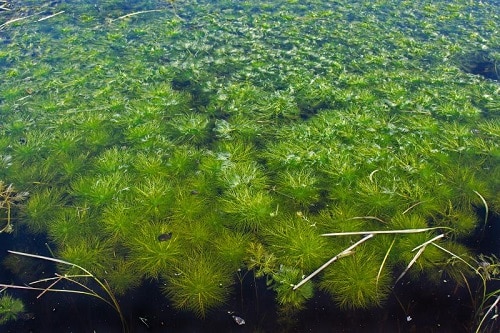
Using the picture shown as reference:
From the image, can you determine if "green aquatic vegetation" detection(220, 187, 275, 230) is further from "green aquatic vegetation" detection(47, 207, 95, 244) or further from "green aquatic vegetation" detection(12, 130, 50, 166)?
"green aquatic vegetation" detection(12, 130, 50, 166)

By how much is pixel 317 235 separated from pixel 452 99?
9.19 ft

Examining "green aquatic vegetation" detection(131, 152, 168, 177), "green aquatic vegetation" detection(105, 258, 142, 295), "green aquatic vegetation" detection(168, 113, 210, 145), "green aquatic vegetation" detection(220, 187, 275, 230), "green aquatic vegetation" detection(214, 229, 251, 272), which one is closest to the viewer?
"green aquatic vegetation" detection(105, 258, 142, 295)

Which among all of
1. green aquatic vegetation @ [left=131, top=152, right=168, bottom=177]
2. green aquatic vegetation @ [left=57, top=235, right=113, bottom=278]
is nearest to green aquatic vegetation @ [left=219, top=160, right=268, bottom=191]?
green aquatic vegetation @ [left=131, top=152, right=168, bottom=177]

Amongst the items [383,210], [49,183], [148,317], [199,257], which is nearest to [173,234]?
[199,257]

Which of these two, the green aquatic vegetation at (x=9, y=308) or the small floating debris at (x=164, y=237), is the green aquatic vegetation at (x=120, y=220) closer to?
the small floating debris at (x=164, y=237)

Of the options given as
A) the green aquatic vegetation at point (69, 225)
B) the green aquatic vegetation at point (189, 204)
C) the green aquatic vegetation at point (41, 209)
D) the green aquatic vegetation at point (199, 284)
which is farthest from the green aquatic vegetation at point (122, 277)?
the green aquatic vegetation at point (41, 209)

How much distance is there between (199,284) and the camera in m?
2.61

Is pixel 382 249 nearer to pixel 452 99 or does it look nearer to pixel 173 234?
pixel 173 234

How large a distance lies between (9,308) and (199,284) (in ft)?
4.17

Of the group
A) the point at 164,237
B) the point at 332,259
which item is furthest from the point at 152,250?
the point at 332,259

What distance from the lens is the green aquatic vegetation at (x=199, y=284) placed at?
2535 mm

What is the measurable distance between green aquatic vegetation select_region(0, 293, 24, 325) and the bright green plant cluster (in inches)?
13.9

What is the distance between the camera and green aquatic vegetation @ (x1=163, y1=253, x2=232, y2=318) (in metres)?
2.54

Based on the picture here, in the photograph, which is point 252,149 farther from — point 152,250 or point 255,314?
point 255,314
